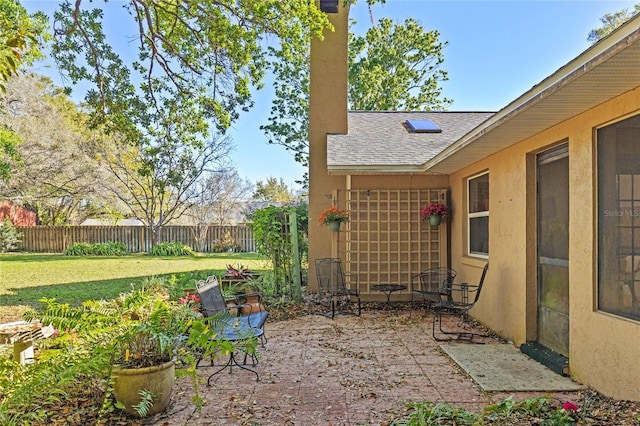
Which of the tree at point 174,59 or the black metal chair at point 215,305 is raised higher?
the tree at point 174,59

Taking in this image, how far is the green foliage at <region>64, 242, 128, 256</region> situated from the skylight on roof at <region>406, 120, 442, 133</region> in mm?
13105

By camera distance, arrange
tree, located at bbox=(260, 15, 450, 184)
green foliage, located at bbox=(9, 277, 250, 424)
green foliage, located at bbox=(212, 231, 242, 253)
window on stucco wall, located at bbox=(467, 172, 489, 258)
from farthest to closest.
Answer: green foliage, located at bbox=(212, 231, 242, 253) < tree, located at bbox=(260, 15, 450, 184) < window on stucco wall, located at bbox=(467, 172, 489, 258) < green foliage, located at bbox=(9, 277, 250, 424)

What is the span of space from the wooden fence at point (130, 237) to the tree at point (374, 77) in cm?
438

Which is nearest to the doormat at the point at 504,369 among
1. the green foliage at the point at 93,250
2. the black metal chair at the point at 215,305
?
the black metal chair at the point at 215,305

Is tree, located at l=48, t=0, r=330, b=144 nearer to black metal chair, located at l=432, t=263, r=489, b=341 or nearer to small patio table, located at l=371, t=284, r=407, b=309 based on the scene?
small patio table, located at l=371, t=284, r=407, b=309

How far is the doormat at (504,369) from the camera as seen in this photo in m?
3.73

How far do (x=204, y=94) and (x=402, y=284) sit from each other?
4.84 m

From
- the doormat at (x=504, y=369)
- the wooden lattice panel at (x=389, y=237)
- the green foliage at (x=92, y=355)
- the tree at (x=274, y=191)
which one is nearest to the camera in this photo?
the green foliage at (x=92, y=355)

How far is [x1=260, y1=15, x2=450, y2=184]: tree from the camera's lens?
16.8 metres

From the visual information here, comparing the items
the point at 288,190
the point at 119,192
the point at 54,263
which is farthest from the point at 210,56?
the point at 288,190

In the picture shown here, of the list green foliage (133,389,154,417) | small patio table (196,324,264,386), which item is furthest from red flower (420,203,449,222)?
Answer: green foliage (133,389,154,417)

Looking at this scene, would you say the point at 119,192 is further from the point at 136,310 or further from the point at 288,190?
the point at 136,310

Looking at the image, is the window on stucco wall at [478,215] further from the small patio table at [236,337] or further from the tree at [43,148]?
the tree at [43,148]

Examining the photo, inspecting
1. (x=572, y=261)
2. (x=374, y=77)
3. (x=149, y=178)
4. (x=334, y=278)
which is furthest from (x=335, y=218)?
(x=149, y=178)
